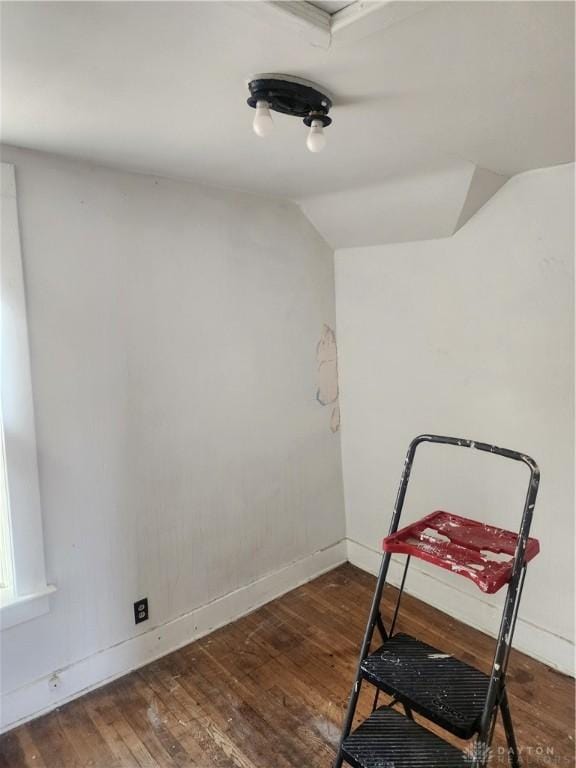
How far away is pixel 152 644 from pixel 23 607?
0.67 meters

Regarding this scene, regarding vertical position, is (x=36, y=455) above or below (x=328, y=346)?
below


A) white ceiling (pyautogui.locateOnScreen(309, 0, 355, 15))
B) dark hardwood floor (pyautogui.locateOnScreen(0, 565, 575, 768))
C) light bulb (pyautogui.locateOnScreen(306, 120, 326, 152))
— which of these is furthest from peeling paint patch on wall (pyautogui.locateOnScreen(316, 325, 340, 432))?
white ceiling (pyautogui.locateOnScreen(309, 0, 355, 15))

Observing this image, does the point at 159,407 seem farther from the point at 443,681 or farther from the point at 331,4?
the point at 331,4

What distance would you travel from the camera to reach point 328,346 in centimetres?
306

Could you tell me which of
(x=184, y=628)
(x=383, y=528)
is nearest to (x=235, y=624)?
(x=184, y=628)

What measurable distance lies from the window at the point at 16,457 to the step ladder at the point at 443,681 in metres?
1.29

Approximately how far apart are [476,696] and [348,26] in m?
1.72

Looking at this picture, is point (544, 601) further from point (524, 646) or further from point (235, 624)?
point (235, 624)

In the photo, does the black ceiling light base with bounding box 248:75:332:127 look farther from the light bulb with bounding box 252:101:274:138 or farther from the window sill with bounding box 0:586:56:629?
the window sill with bounding box 0:586:56:629

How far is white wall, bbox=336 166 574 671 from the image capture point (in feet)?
7.16

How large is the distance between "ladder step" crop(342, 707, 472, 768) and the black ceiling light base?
174cm

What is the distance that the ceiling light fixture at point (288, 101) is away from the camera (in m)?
1.23

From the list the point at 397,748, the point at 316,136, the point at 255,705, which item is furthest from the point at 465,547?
the point at 316,136

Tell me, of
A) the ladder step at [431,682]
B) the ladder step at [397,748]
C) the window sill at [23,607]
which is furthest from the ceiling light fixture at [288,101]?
the window sill at [23,607]
